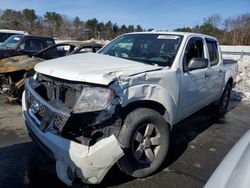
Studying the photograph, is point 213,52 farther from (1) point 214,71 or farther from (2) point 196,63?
(2) point 196,63

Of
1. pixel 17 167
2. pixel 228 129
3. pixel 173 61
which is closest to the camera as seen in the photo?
pixel 17 167

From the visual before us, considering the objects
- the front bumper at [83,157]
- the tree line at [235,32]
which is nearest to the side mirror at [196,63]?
the front bumper at [83,157]

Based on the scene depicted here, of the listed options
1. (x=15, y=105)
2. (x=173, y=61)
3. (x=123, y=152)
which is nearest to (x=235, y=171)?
(x=123, y=152)

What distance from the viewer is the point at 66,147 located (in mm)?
3393

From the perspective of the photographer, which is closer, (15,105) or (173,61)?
(173,61)

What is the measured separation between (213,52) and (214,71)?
0.59 meters

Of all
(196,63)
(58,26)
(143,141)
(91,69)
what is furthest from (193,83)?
(58,26)

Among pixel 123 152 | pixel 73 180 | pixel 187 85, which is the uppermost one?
pixel 187 85

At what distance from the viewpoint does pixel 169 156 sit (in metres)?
4.84

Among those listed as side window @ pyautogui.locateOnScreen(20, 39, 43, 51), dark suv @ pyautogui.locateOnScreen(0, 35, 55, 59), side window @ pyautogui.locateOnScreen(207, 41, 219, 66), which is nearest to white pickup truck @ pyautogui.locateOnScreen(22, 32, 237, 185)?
side window @ pyautogui.locateOnScreen(207, 41, 219, 66)

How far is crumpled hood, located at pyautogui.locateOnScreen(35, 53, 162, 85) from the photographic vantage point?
3535mm

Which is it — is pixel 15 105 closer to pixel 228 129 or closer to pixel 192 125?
pixel 192 125

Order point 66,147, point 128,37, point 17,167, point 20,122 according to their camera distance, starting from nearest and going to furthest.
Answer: point 66,147
point 17,167
point 128,37
point 20,122

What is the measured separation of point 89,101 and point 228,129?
4093 millimetres
